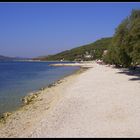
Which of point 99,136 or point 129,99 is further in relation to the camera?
point 129,99

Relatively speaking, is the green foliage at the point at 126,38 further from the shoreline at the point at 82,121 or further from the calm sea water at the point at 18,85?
the shoreline at the point at 82,121

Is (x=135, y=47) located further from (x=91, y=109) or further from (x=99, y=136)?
(x=99, y=136)

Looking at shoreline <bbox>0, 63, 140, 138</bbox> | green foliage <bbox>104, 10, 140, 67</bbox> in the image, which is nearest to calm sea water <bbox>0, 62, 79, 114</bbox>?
shoreline <bbox>0, 63, 140, 138</bbox>

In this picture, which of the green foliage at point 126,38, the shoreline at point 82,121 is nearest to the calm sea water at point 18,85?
the shoreline at point 82,121

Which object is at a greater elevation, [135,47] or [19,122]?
[135,47]

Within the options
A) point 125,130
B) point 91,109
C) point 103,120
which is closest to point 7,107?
point 91,109

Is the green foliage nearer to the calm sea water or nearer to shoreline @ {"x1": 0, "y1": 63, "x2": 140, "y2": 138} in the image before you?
the calm sea water

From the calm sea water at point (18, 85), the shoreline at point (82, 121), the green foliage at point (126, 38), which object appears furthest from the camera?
the green foliage at point (126, 38)

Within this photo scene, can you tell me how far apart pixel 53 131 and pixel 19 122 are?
15.5 ft

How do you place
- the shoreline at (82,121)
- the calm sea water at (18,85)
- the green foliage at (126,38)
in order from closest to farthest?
the shoreline at (82,121)
the calm sea water at (18,85)
the green foliage at (126,38)

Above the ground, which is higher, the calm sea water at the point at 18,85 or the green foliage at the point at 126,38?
the green foliage at the point at 126,38

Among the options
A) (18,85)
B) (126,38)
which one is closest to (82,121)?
(126,38)

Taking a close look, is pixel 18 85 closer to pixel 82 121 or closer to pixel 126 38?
pixel 126 38

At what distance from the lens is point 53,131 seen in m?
14.0
